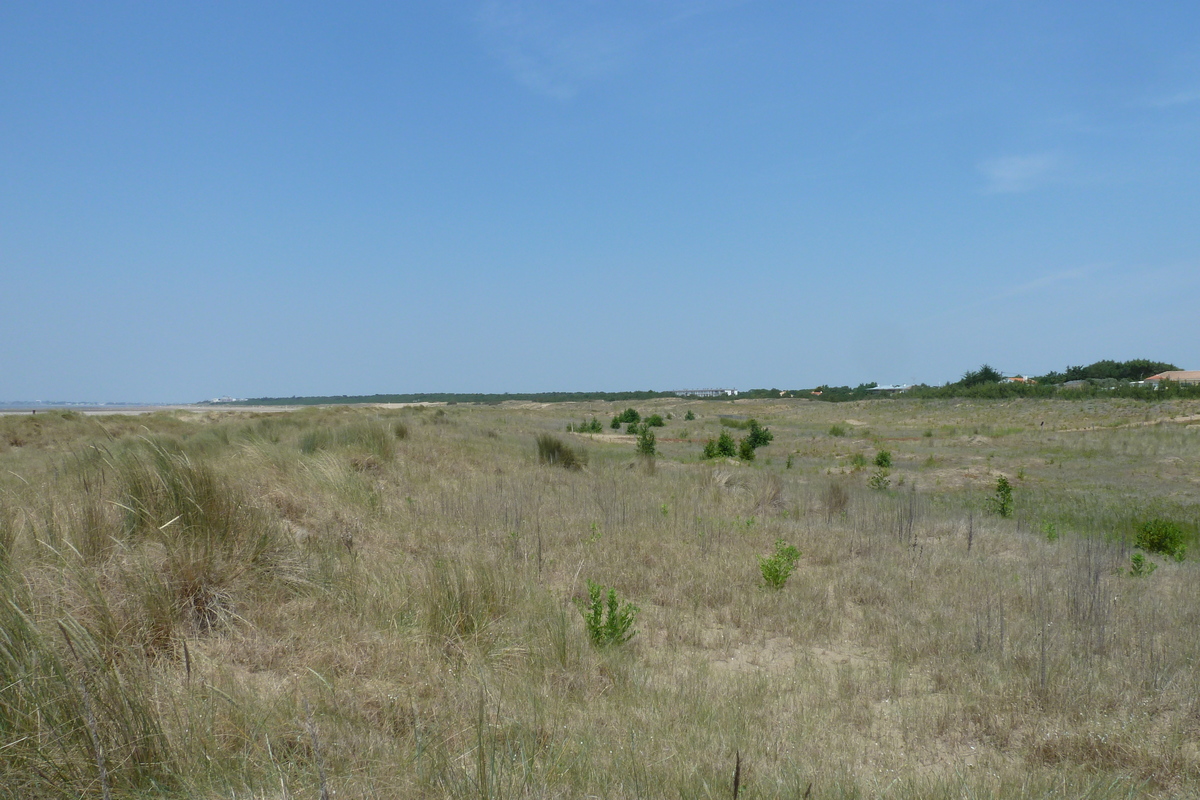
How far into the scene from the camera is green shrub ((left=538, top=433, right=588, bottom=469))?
1678 centimetres

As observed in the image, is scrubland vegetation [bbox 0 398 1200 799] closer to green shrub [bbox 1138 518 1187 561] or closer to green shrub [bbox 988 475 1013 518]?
green shrub [bbox 1138 518 1187 561]

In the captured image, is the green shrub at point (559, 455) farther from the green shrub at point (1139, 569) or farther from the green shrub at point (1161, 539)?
the green shrub at point (1161, 539)

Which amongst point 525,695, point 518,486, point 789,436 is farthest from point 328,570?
point 789,436

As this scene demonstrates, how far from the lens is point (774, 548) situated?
871 centimetres

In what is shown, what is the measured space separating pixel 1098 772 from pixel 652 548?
5.03m

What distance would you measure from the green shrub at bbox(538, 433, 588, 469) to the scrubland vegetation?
22.6ft

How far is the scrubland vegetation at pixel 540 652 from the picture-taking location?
288 cm

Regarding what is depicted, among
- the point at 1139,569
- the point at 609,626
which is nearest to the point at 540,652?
the point at 609,626

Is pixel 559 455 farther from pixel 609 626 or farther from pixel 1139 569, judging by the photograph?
pixel 609 626

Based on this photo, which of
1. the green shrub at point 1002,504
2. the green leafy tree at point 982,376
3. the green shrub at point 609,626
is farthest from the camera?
the green leafy tree at point 982,376

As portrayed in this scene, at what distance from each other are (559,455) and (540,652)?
1331 centimetres

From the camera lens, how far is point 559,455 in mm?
17688

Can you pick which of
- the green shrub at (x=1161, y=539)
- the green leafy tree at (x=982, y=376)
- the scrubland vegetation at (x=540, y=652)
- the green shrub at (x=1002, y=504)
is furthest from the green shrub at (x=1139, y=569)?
the green leafy tree at (x=982, y=376)

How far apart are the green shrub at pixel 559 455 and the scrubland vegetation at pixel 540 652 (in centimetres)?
689
